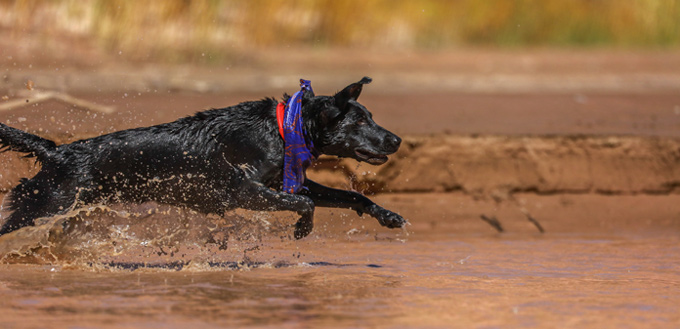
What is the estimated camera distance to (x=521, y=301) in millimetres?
5512

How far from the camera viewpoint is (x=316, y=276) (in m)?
6.36

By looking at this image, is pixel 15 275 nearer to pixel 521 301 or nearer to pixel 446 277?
pixel 446 277

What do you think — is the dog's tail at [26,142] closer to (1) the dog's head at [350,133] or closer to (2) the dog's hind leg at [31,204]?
(2) the dog's hind leg at [31,204]

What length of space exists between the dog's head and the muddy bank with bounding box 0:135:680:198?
1.96 meters

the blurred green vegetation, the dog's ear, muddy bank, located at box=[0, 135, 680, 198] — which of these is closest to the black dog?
the dog's ear

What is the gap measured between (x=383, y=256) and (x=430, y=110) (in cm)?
480

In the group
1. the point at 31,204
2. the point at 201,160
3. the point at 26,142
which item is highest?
the point at 26,142

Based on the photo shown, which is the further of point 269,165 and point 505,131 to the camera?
point 505,131

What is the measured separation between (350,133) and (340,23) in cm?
1163

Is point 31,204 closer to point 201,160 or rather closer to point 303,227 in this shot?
point 201,160

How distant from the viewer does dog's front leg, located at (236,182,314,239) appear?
6.57m

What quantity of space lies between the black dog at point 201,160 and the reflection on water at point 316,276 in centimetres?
22

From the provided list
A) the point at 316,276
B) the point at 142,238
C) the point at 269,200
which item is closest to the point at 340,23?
the point at 142,238

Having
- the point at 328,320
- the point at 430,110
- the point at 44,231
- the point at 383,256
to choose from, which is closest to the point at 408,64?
the point at 430,110
